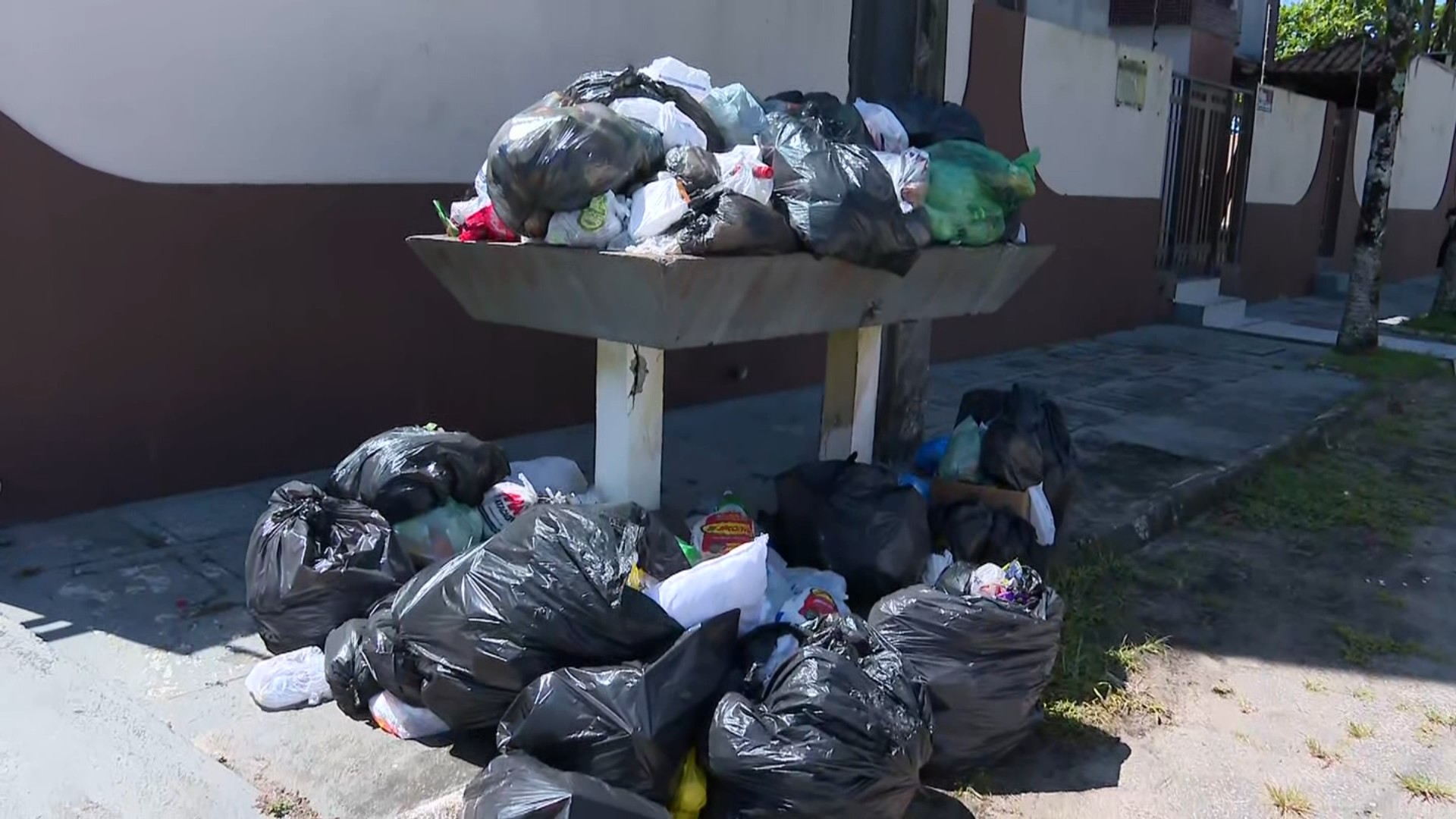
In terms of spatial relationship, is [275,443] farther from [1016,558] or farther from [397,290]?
[1016,558]

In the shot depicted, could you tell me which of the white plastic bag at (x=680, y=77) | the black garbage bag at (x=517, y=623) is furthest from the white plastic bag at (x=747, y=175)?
the black garbage bag at (x=517, y=623)

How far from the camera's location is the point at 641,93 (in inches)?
151

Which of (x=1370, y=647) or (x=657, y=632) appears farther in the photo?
(x=1370, y=647)

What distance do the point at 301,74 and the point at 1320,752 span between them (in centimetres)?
452

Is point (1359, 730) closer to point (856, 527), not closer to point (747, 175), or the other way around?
point (856, 527)

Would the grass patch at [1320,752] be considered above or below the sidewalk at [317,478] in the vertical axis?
below

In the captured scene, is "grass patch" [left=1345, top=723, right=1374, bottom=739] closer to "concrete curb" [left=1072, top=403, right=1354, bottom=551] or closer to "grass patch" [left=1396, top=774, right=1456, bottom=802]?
"grass patch" [left=1396, top=774, right=1456, bottom=802]

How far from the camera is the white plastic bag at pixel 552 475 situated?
13.6ft

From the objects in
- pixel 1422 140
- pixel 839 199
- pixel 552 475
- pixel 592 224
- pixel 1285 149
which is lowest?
pixel 552 475

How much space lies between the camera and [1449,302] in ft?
45.2

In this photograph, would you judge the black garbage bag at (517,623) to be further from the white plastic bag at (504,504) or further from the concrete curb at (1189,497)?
the concrete curb at (1189,497)

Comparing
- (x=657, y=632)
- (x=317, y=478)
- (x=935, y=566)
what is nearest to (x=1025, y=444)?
(x=935, y=566)

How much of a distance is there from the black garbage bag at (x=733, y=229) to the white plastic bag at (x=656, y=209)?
0.05m

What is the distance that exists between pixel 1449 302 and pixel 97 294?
14.5 meters
